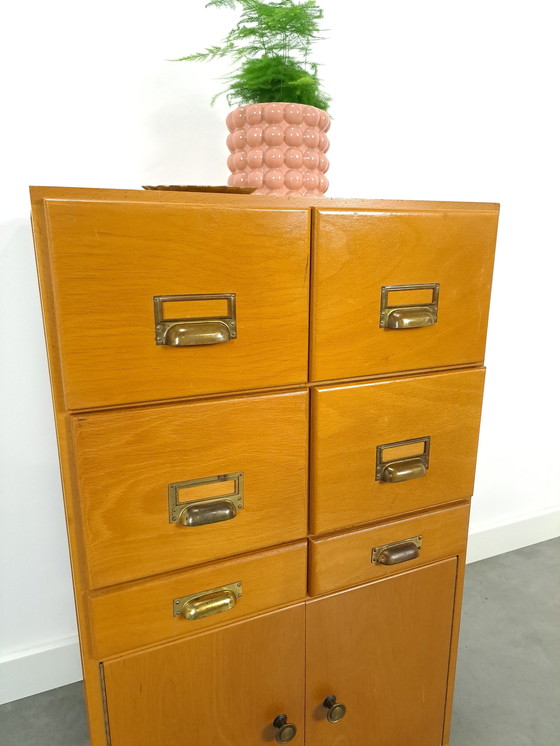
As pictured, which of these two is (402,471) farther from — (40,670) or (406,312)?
(40,670)

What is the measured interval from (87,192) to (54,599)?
111cm

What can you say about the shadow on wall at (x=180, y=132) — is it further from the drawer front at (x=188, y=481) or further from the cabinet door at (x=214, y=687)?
the cabinet door at (x=214, y=687)

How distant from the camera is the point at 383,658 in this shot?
1011 mm

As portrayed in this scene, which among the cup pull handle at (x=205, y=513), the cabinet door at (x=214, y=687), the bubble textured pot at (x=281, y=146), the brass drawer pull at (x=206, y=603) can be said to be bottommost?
the cabinet door at (x=214, y=687)

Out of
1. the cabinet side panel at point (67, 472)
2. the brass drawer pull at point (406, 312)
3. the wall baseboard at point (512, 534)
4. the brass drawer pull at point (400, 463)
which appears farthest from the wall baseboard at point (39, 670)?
the wall baseboard at point (512, 534)

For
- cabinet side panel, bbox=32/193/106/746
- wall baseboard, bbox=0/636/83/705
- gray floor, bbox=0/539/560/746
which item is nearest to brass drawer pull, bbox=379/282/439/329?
cabinet side panel, bbox=32/193/106/746

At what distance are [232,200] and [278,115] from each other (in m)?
0.25

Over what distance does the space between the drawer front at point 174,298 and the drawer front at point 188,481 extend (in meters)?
0.04

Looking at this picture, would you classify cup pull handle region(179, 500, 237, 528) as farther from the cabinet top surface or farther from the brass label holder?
the cabinet top surface

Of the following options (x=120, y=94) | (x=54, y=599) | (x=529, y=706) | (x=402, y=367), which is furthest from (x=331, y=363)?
(x=529, y=706)

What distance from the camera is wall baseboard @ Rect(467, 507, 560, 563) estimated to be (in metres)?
1.93

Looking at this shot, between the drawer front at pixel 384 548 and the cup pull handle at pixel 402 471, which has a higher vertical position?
the cup pull handle at pixel 402 471

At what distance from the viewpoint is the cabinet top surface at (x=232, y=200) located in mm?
616

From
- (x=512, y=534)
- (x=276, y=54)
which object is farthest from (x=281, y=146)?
(x=512, y=534)
